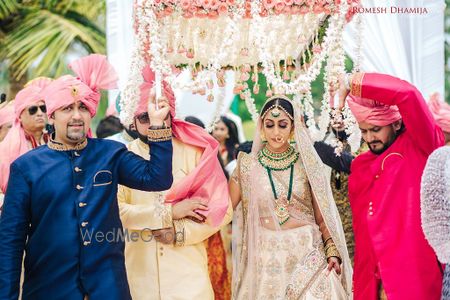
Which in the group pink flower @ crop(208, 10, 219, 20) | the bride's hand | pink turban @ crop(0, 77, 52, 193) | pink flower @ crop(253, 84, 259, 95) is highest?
pink flower @ crop(208, 10, 219, 20)

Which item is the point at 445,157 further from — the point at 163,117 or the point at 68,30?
the point at 68,30

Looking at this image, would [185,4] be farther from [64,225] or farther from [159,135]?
[64,225]

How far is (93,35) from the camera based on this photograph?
10.9 metres

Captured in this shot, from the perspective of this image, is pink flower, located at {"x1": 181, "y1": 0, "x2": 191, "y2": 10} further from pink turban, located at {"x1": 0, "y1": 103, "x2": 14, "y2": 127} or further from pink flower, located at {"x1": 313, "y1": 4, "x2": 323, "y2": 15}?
pink turban, located at {"x1": 0, "y1": 103, "x2": 14, "y2": 127}

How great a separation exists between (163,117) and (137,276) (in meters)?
1.26

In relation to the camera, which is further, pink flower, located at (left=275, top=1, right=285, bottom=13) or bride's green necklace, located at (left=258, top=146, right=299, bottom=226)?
bride's green necklace, located at (left=258, top=146, right=299, bottom=226)

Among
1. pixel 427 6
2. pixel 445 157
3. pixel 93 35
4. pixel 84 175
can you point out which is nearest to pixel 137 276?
pixel 84 175

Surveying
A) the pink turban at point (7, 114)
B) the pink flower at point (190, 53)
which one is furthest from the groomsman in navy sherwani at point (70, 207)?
the pink turban at point (7, 114)

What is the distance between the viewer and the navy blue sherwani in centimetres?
455

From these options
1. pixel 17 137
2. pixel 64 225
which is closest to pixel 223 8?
pixel 64 225

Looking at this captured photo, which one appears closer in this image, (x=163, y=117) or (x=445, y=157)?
(x=445, y=157)

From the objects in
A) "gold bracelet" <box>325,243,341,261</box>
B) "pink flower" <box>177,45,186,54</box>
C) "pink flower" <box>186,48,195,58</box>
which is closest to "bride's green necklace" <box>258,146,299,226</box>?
"gold bracelet" <box>325,243,341,261</box>

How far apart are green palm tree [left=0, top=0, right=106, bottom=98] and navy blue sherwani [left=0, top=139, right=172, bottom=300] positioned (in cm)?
621

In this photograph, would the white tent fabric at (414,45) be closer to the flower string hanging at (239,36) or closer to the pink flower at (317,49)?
the flower string hanging at (239,36)
